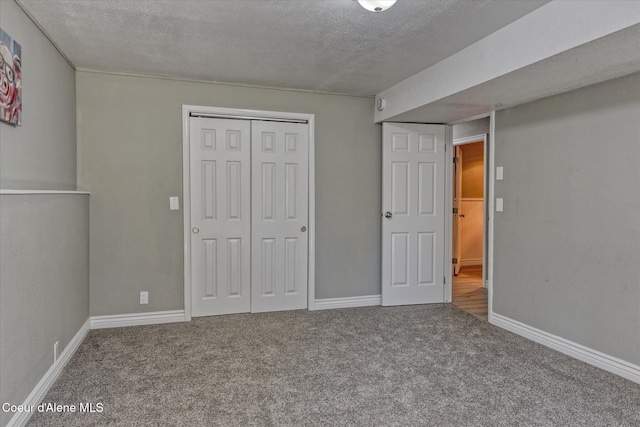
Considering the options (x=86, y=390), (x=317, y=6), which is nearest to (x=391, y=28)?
(x=317, y=6)

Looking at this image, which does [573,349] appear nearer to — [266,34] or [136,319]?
[266,34]

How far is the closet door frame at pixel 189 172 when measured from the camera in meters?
3.73

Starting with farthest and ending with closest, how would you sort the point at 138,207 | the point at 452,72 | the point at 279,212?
1. the point at 279,212
2. the point at 138,207
3. the point at 452,72

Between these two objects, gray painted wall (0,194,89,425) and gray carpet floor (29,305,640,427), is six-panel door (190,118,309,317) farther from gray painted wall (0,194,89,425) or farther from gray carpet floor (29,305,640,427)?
gray painted wall (0,194,89,425)

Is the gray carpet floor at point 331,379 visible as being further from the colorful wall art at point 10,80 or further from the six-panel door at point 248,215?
the colorful wall art at point 10,80

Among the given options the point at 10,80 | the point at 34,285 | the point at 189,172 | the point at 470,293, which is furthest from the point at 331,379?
the point at 470,293

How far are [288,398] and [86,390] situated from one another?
1.27m

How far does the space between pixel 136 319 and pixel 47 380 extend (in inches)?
49.6

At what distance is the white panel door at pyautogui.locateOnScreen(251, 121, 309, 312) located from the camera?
399 cm

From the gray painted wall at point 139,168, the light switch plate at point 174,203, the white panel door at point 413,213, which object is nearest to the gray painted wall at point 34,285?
the gray painted wall at point 139,168

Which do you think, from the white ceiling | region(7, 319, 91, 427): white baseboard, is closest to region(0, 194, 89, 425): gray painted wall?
region(7, 319, 91, 427): white baseboard

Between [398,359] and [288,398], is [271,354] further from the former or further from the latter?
[398,359]

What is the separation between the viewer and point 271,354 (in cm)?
295

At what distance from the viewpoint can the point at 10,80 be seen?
6.68 feet
